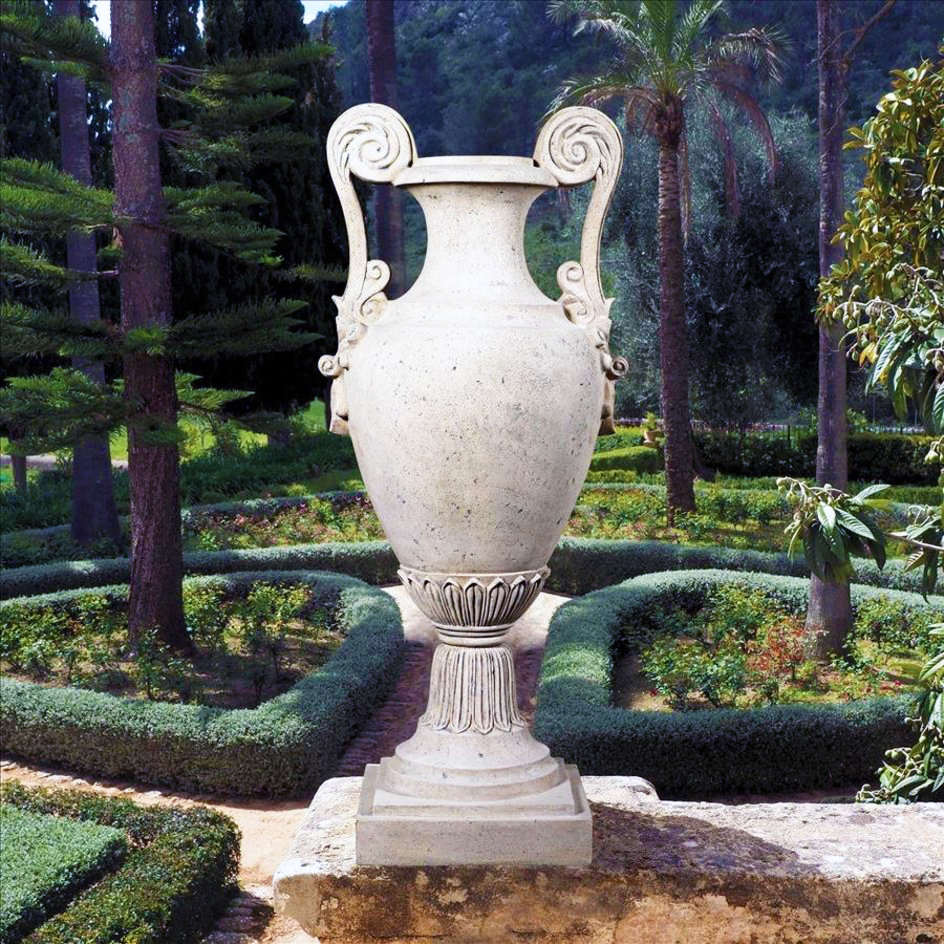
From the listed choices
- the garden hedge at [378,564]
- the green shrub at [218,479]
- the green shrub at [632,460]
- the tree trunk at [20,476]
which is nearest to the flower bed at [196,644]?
the garden hedge at [378,564]

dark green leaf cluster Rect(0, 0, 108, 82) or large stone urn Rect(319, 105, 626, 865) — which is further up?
dark green leaf cluster Rect(0, 0, 108, 82)

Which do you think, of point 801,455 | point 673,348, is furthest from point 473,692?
point 801,455

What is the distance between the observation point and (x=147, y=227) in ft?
24.6

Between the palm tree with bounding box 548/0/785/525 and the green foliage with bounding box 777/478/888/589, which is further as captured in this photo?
the palm tree with bounding box 548/0/785/525

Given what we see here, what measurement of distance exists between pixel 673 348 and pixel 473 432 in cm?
958

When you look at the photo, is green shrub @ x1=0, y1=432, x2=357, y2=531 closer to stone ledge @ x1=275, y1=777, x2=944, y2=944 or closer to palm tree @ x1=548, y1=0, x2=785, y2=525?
palm tree @ x1=548, y1=0, x2=785, y2=525

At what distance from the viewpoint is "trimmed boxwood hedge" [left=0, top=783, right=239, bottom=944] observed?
406 cm

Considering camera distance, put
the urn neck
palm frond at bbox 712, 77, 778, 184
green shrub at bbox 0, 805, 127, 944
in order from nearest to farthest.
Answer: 1. the urn neck
2. green shrub at bbox 0, 805, 127, 944
3. palm frond at bbox 712, 77, 778, 184

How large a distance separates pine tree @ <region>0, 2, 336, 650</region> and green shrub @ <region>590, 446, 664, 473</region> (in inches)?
317

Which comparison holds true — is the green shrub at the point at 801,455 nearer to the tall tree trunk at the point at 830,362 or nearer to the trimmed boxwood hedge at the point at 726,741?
the tall tree trunk at the point at 830,362

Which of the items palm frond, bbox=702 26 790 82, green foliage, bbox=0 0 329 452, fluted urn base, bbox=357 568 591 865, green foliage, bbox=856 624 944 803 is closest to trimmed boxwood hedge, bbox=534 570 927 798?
green foliage, bbox=856 624 944 803

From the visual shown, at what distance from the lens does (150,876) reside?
443cm

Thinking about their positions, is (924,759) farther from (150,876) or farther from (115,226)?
(115,226)

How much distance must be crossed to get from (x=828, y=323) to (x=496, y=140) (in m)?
26.2
